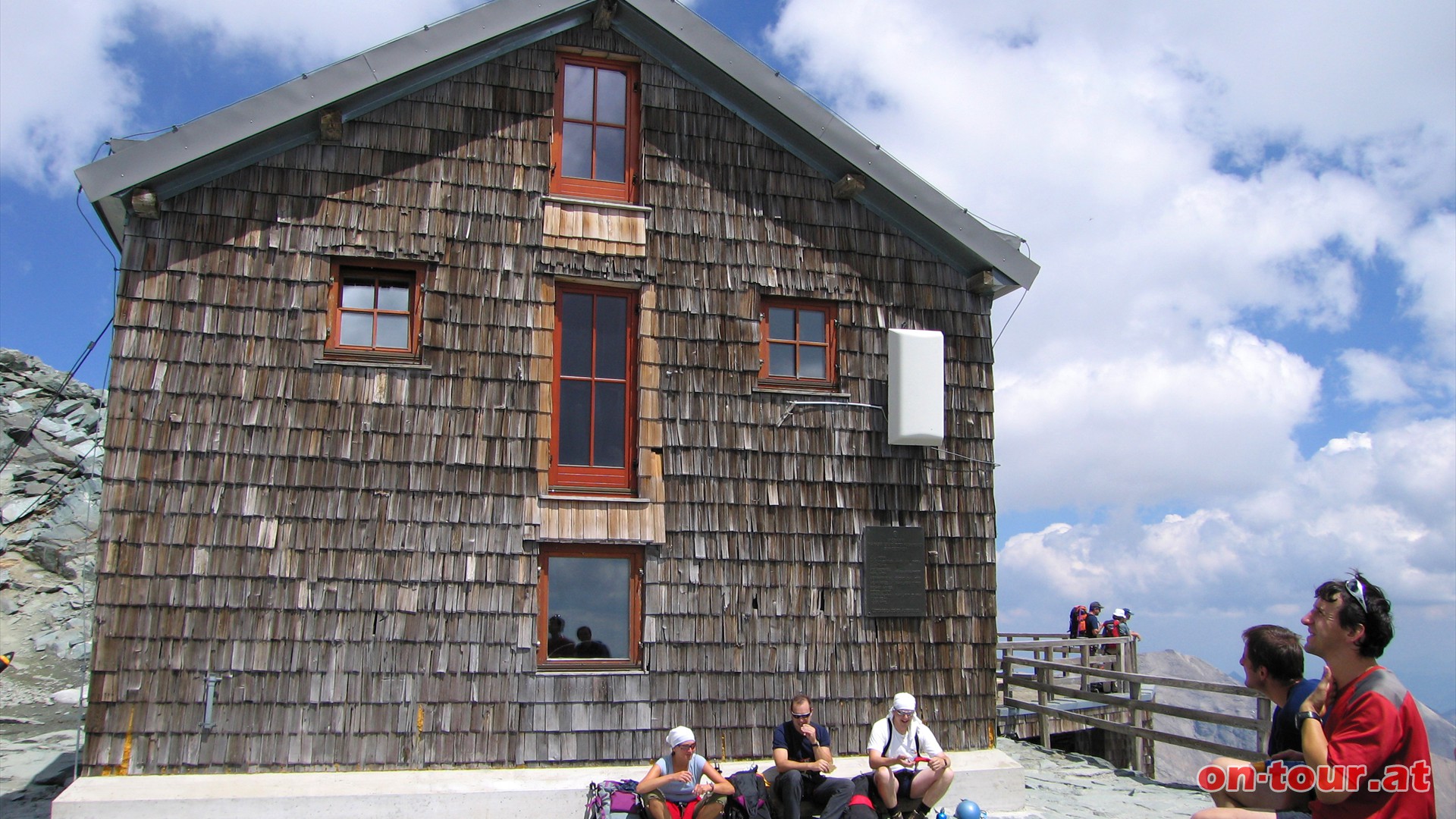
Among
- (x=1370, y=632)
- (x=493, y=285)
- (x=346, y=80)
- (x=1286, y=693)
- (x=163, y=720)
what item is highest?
(x=346, y=80)

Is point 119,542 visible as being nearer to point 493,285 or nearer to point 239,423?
point 239,423

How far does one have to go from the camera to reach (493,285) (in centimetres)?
866

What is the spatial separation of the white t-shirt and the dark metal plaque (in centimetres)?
119

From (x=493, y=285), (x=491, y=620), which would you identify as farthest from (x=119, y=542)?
(x=493, y=285)

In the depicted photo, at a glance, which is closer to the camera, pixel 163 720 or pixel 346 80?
pixel 163 720

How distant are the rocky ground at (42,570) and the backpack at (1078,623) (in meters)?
14.1

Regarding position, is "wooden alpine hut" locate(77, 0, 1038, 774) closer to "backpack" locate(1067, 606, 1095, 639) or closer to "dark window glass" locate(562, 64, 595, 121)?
"dark window glass" locate(562, 64, 595, 121)

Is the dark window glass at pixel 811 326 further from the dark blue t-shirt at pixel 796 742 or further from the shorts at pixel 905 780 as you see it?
the shorts at pixel 905 780

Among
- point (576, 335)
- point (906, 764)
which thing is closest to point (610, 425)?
point (576, 335)

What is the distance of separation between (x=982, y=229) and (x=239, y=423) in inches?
266

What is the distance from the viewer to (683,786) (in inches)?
303

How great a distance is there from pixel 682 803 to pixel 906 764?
1790 millimetres

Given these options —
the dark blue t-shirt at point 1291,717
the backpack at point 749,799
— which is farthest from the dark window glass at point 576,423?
the dark blue t-shirt at point 1291,717

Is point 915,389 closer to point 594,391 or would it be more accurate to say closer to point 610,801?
point 594,391
